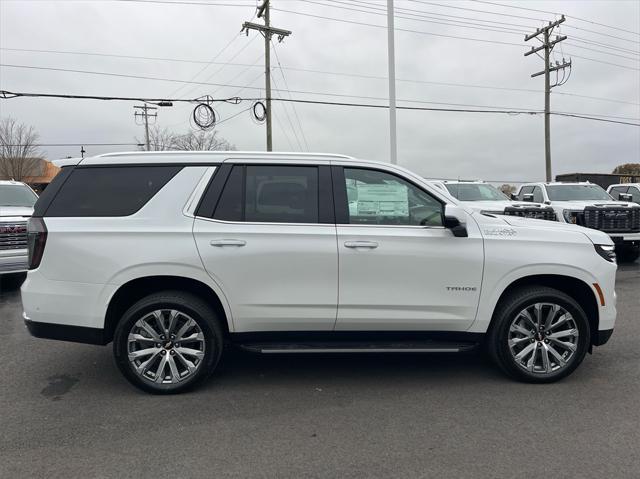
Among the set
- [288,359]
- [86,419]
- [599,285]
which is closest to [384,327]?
[288,359]

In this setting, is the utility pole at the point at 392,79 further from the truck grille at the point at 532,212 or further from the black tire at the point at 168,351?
the black tire at the point at 168,351

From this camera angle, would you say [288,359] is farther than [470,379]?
Yes

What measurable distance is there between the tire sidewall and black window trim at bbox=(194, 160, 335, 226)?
1692 mm

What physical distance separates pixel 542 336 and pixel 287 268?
2253 mm

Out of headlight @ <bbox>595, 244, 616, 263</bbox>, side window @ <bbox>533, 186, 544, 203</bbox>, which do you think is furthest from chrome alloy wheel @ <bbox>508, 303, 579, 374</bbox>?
side window @ <bbox>533, 186, 544, 203</bbox>

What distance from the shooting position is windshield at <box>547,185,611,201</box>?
12.1 metres

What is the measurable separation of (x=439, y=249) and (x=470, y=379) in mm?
1248

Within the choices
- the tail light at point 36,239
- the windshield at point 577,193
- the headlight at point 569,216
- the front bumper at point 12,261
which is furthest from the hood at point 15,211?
Result: the windshield at point 577,193

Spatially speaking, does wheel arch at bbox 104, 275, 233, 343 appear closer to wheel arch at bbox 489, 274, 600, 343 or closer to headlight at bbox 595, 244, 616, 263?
wheel arch at bbox 489, 274, 600, 343

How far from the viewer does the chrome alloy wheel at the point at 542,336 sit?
13.5ft

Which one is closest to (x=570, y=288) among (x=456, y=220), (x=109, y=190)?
(x=456, y=220)

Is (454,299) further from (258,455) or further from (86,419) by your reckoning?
(86,419)

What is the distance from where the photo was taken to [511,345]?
13.5 feet

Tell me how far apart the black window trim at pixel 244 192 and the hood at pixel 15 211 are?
5.69 m
